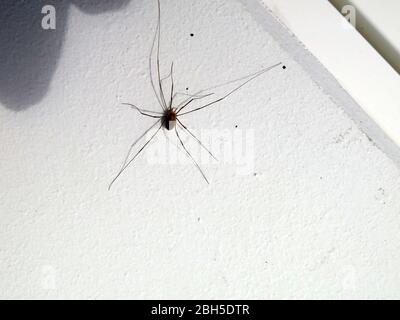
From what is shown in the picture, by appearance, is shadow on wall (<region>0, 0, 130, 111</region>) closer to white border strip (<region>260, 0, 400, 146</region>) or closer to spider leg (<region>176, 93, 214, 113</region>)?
spider leg (<region>176, 93, 214, 113</region>)

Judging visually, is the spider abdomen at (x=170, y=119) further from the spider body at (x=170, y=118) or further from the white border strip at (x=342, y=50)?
the white border strip at (x=342, y=50)

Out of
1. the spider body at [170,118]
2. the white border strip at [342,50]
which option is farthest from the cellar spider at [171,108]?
the white border strip at [342,50]

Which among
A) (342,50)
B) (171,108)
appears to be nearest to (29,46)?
(171,108)

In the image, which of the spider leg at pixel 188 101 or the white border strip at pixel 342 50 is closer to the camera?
the white border strip at pixel 342 50

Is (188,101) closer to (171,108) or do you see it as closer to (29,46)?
(171,108)

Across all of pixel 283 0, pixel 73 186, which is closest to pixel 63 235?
pixel 73 186

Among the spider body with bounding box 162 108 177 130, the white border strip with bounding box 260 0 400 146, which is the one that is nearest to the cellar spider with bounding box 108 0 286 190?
the spider body with bounding box 162 108 177 130
